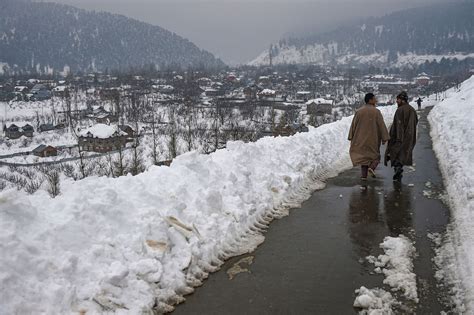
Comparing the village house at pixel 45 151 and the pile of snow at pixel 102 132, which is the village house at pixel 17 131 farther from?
the village house at pixel 45 151

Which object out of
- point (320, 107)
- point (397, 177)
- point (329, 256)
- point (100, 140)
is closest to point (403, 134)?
point (397, 177)

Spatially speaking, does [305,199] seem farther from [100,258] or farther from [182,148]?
[182,148]

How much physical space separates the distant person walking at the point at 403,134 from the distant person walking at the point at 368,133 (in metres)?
0.25

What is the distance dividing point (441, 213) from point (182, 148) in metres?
48.6

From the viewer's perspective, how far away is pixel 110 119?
281ft

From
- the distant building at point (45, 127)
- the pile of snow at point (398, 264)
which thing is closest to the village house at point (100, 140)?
the distant building at point (45, 127)

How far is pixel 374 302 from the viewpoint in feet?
11.1

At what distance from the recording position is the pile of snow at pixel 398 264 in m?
3.60

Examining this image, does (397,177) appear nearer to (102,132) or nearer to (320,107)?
(102,132)

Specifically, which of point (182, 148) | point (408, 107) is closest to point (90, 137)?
point (182, 148)

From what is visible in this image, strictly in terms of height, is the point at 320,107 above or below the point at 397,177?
below

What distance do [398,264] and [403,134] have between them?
394 centimetres

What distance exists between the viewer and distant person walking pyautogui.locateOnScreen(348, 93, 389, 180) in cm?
741

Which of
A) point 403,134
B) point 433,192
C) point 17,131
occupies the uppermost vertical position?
point 403,134
